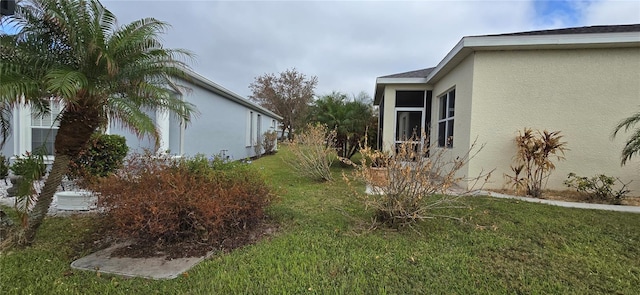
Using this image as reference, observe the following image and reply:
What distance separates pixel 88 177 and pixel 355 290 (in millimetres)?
4686

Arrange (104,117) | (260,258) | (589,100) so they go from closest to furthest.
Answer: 1. (260,258)
2. (104,117)
3. (589,100)

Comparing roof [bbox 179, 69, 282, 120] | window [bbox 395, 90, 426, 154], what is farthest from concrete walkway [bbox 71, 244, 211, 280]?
window [bbox 395, 90, 426, 154]

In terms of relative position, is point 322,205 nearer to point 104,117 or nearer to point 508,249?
point 508,249

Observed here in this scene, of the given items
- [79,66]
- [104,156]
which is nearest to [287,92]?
[104,156]

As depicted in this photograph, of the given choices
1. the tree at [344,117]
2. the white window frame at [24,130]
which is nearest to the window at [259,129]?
the tree at [344,117]

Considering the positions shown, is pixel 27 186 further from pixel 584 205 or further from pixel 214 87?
pixel 584 205

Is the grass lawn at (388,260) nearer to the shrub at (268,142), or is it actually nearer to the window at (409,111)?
the window at (409,111)

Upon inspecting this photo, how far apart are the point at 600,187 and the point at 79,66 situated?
9.85 metres

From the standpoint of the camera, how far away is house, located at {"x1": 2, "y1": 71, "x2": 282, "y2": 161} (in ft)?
24.4

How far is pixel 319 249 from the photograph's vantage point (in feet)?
11.6

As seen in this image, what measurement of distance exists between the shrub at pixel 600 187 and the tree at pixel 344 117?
614cm

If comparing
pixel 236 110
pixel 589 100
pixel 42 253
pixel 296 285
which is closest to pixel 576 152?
pixel 589 100

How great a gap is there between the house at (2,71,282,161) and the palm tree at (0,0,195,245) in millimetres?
980

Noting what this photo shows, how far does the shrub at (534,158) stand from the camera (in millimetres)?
6637
